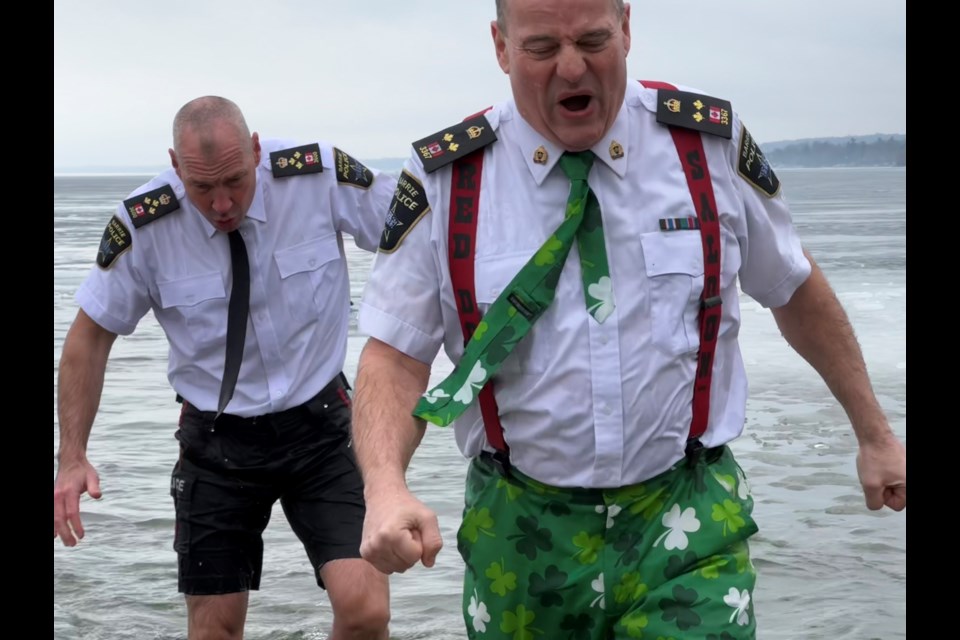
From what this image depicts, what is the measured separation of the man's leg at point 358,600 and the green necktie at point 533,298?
2.34 m

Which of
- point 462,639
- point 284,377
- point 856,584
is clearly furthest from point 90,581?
point 856,584

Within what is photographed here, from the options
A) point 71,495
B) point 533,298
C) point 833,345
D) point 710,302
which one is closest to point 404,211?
point 533,298

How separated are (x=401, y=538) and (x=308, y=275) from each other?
315 cm

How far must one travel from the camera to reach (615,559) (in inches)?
153

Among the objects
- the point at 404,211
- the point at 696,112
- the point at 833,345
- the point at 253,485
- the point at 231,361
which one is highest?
the point at 696,112

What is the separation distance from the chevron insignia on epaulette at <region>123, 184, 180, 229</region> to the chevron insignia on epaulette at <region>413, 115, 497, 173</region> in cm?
251

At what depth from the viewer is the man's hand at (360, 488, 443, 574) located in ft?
11.0

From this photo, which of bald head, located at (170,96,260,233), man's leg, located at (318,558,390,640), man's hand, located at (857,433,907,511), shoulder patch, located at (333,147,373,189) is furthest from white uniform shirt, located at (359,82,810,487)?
shoulder patch, located at (333,147,373,189)

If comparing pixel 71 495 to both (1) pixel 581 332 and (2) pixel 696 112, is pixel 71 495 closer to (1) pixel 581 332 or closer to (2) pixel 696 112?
(1) pixel 581 332

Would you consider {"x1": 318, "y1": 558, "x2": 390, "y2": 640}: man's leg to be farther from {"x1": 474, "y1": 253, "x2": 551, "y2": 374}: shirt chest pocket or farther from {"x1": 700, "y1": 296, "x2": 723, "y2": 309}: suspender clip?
{"x1": 700, "y1": 296, "x2": 723, "y2": 309}: suspender clip

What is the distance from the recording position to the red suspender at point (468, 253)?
3.87 m

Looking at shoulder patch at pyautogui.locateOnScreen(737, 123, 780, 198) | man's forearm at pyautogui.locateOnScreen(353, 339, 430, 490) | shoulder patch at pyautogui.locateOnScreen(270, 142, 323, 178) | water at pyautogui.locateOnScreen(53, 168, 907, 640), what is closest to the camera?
man's forearm at pyautogui.locateOnScreen(353, 339, 430, 490)

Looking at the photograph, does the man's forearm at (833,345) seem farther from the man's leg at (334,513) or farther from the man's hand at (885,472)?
the man's leg at (334,513)

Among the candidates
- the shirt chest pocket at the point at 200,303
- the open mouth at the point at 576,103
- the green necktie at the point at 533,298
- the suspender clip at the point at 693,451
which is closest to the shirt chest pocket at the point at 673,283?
the green necktie at the point at 533,298
